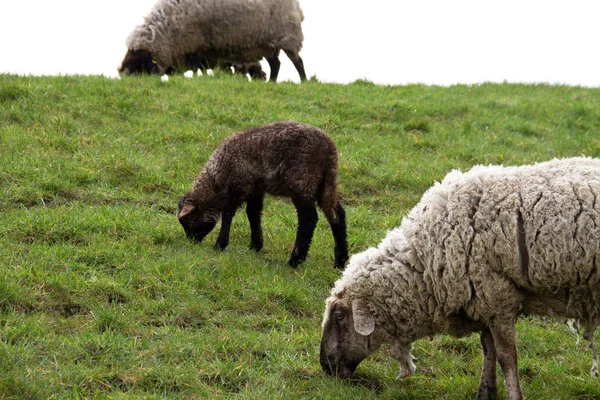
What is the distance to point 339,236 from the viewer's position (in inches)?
308

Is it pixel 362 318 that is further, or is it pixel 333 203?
pixel 333 203

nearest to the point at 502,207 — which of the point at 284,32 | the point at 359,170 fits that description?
the point at 359,170

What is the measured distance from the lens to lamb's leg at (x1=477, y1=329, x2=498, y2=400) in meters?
5.43

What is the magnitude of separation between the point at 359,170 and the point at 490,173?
5012 mm

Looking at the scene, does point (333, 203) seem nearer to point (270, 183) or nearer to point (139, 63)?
point (270, 183)

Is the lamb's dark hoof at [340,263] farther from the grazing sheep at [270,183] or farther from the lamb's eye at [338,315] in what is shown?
the lamb's eye at [338,315]

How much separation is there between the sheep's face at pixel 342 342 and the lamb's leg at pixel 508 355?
878 millimetres

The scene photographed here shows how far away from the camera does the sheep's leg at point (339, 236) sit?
25.4 feet

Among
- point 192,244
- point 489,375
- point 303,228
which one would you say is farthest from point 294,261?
point 489,375

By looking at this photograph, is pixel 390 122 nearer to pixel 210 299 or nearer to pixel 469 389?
pixel 210 299

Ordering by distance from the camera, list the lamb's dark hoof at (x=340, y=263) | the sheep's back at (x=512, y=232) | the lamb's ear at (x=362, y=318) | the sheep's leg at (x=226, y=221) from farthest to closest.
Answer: the sheep's leg at (x=226, y=221)
the lamb's dark hoof at (x=340, y=263)
the lamb's ear at (x=362, y=318)
the sheep's back at (x=512, y=232)

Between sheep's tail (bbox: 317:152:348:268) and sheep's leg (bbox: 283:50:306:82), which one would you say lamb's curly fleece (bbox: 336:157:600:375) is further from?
sheep's leg (bbox: 283:50:306:82)

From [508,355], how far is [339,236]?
9.83 ft

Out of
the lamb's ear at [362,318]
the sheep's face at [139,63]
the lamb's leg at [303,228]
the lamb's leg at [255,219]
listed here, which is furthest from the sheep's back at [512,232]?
the sheep's face at [139,63]
